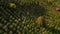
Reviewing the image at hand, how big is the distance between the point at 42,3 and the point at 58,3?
1.04 metres

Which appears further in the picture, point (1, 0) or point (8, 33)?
point (1, 0)

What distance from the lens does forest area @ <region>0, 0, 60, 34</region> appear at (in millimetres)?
7164

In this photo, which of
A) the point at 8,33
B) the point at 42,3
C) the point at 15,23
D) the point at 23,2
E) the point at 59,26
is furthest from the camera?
the point at 42,3

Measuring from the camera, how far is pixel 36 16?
826cm

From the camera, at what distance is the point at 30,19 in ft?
26.1

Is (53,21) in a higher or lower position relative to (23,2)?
lower

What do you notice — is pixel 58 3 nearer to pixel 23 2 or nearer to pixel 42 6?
pixel 42 6

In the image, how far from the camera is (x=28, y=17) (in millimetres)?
8008

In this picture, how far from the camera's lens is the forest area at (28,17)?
7.16 meters

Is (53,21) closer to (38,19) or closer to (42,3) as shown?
(38,19)

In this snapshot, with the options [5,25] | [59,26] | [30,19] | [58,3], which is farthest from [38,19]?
[58,3]

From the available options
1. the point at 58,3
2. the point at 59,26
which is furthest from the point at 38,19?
the point at 58,3

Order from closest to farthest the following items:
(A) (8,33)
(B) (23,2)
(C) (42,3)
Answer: (A) (8,33)
(B) (23,2)
(C) (42,3)

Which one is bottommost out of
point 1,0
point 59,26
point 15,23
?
point 59,26
